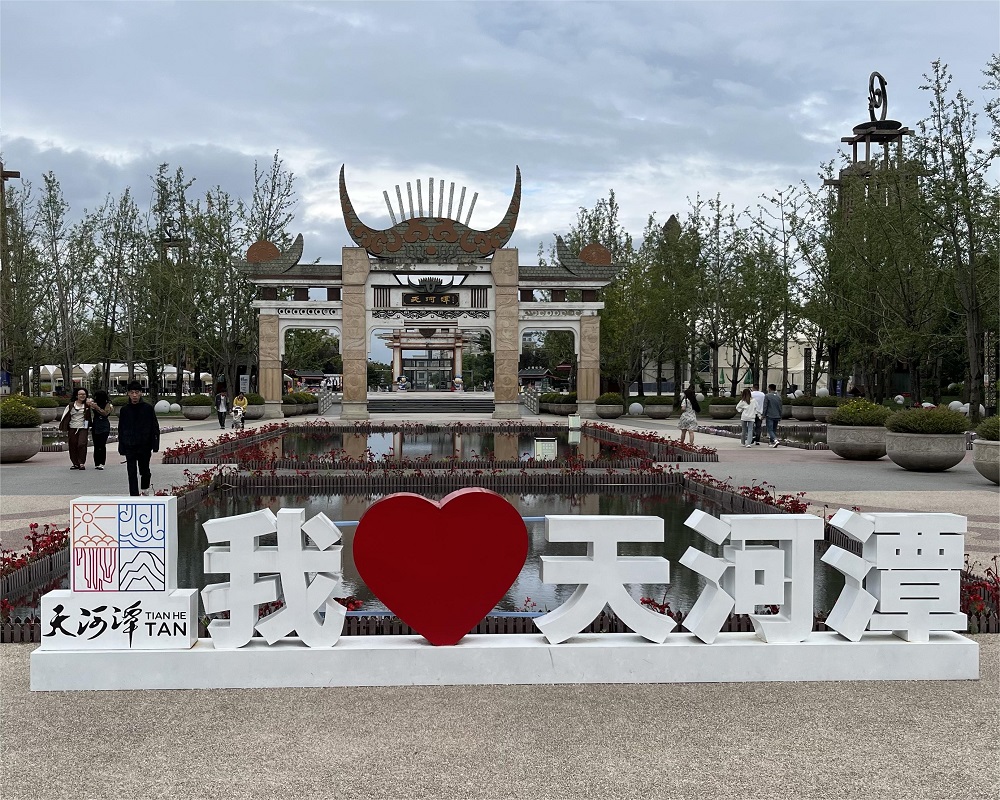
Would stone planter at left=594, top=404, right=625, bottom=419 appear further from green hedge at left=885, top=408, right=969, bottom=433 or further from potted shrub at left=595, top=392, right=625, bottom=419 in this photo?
green hedge at left=885, top=408, right=969, bottom=433

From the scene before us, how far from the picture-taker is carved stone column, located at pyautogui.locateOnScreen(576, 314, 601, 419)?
127 feet

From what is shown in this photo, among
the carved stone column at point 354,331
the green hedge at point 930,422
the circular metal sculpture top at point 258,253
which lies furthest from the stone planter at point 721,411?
the green hedge at point 930,422

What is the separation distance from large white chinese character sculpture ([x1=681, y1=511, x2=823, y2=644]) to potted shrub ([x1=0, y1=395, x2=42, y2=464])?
16.4 meters

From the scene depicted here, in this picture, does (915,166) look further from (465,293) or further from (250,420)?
(250,420)

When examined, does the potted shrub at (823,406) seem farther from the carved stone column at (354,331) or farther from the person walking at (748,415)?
the carved stone column at (354,331)

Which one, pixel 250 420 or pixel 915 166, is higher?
pixel 915 166

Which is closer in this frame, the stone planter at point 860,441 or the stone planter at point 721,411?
the stone planter at point 860,441

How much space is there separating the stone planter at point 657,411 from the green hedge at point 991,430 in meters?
23.6

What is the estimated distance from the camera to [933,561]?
5656mm

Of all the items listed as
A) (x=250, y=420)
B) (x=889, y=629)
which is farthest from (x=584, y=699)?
(x=250, y=420)

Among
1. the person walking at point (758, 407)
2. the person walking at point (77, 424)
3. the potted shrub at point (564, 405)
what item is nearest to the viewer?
the person walking at point (77, 424)

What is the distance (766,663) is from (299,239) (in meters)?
34.2

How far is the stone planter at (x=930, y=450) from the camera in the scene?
16469mm

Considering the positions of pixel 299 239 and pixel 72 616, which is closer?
pixel 72 616
